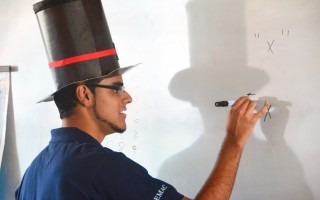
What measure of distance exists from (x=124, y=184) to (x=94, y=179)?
63 mm

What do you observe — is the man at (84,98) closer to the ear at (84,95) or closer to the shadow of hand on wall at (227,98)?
the ear at (84,95)

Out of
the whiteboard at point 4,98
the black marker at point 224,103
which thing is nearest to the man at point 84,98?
the black marker at point 224,103

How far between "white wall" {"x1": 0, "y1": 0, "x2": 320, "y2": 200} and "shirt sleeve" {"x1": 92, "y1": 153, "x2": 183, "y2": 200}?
42cm

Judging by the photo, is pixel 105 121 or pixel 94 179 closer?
pixel 94 179

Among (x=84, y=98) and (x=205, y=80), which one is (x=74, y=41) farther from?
(x=205, y=80)

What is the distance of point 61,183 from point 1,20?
845mm

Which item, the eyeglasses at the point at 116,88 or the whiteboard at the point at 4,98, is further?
the whiteboard at the point at 4,98

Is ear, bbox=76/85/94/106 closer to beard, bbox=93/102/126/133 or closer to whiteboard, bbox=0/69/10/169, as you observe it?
beard, bbox=93/102/126/133

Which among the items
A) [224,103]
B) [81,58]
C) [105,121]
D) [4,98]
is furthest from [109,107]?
[4,98]

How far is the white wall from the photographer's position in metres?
1.00

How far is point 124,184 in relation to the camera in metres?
0.68

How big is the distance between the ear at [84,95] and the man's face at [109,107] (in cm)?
2

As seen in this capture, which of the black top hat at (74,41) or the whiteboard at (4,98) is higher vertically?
the black top hat at (74,41)

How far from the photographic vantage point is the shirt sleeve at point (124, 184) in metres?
0.67
